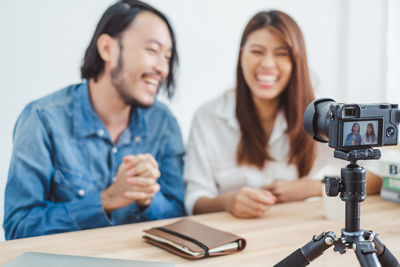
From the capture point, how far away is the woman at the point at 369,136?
870 mm

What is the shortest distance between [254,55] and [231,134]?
0.37 metres

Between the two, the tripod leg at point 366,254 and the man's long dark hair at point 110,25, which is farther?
the man's long dark hair at point 110,25

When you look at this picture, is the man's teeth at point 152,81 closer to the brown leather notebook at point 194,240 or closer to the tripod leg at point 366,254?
the brown leather notebook at point 194,240

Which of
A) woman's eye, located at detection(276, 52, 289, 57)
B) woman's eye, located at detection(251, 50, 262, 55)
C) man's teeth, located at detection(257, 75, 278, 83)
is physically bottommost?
man's teeth, located at detection(257, 75, 278, 83)

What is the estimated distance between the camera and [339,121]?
848mm

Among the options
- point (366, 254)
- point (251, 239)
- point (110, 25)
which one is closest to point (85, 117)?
point (110, 25)

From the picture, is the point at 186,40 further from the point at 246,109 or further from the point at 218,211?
the point at 218,211

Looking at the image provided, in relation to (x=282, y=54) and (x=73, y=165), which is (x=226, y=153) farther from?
(x=73, y=165)

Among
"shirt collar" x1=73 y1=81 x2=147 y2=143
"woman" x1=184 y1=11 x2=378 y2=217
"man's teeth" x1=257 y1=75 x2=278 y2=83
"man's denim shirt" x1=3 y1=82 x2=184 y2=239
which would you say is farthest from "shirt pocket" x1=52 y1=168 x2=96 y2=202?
"man's teeth" x1=257 y1=75 x2=278 y2=83

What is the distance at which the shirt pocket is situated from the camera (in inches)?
64.5

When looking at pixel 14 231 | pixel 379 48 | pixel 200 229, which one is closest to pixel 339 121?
pixel 200 229

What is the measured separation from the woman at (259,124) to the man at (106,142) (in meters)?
0.14

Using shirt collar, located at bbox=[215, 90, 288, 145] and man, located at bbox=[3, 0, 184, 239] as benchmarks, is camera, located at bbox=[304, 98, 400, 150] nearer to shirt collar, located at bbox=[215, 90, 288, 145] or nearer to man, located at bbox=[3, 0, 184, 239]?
man, located at bbox=[3, 0, 184, 239]

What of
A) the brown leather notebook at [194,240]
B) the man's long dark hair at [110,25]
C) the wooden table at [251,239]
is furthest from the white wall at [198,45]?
the brown leather notebook at [194,240]
